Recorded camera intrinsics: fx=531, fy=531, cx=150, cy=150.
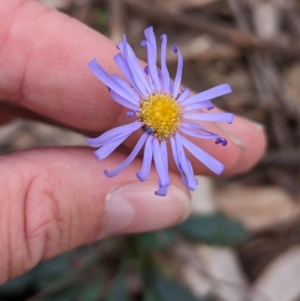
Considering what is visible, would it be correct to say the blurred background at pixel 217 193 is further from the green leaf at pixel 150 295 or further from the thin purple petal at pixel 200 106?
the thin purple petal at pixel 200 106

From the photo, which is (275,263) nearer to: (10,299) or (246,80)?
(246,80)

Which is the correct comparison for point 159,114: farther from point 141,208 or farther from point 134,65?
point 141,208

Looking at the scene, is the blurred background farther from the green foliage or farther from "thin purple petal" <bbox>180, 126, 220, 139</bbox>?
"thin purple petal" <bbox>180, 126, 220, 139</bbox>

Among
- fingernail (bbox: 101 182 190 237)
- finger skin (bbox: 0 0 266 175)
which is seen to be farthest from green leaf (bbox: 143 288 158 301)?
finger skin (bbox: 0 0 266 175)

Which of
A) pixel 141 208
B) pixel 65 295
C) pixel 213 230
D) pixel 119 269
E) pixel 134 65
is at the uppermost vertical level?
Answer: pixel 134 65

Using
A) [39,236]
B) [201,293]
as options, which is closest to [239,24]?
[201,293]

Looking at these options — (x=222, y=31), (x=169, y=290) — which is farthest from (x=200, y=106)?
(x=222, y=31)

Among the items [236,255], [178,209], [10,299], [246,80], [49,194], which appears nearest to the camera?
[49,194]
